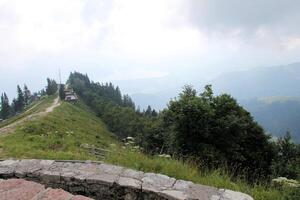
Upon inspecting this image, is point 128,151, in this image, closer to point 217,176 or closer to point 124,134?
point 217,176

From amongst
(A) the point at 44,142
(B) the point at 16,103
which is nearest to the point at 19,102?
(B) the point at 16,103

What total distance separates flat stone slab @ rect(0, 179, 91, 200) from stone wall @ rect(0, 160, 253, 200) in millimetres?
1145

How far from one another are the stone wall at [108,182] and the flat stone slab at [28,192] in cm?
115

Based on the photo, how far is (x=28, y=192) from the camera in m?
5.88

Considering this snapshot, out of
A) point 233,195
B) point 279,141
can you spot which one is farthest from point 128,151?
point 279,141

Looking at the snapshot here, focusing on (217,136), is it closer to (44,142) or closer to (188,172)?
(44,142)

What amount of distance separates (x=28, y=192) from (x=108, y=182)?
1.70 metres

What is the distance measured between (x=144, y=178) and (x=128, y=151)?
2.71 metres

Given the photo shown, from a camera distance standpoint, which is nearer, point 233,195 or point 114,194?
point 233,195

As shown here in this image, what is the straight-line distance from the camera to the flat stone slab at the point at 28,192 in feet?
18.4

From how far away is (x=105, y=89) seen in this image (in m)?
144

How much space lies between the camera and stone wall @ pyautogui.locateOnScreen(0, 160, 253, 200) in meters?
6.30

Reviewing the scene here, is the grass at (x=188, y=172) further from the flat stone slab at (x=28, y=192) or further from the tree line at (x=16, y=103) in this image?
the tree line at (x=16, y=103)

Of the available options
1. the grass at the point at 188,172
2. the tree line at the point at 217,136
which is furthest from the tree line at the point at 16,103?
the grass at the point at 188,172
